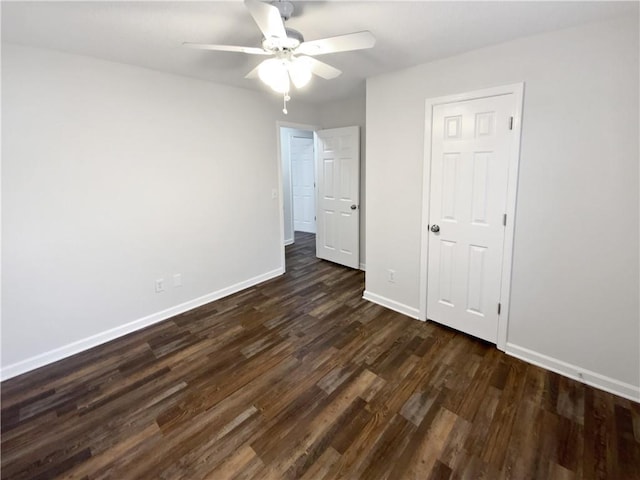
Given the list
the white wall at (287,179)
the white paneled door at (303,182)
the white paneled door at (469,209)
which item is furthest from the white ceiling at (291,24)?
the white paneled door at (303,182)

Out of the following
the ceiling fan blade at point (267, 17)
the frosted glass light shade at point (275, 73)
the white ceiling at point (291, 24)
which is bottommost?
the frosted glass light shade at point (275, 73)

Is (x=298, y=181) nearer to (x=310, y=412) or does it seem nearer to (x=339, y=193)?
(x=339, y=193)

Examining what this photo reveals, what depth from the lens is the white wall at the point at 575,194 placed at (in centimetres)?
188

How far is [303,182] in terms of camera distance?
690 centimetres

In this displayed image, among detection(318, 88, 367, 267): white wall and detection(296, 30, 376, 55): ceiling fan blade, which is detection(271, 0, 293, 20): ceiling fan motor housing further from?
detection(318, 88, 367, 267): white wall

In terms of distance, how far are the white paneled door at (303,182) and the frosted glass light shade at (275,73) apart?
4762 millimetres

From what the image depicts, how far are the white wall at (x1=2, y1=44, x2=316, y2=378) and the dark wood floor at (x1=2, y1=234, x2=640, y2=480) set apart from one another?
373 millimetres

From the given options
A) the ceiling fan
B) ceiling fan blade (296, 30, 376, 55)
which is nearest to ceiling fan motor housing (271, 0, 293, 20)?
the ceiling fan

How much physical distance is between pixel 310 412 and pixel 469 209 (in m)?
1.96

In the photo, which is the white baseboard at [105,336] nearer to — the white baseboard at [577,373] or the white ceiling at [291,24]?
the white ceiling at [291,24]

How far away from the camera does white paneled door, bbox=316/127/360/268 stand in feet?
13.7

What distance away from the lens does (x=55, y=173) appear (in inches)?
92.7

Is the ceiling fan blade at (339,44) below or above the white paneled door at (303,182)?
above

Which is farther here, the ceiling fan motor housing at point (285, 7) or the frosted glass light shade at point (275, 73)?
the frosted glass light shade at point (275, 73)
